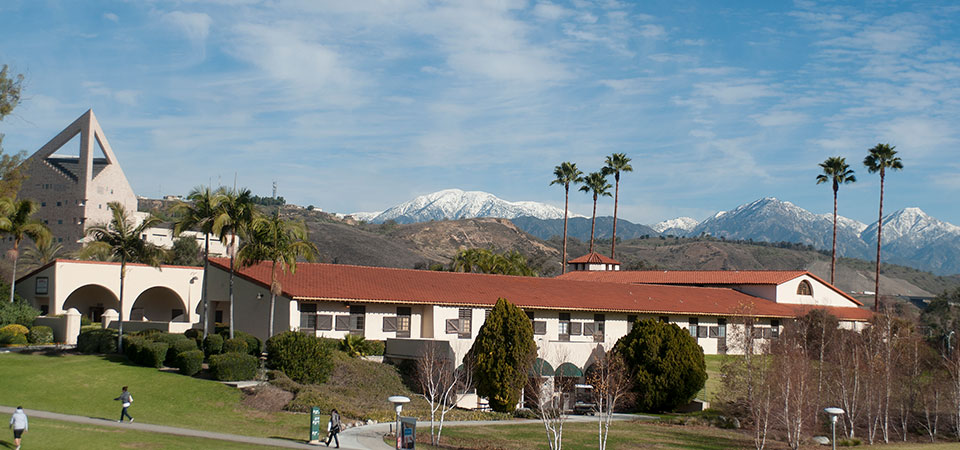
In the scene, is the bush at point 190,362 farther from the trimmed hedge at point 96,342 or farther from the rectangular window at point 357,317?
the rectangular window at point 357,317

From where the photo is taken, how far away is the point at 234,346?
136 feet

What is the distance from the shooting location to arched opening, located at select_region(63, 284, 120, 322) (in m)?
67.7

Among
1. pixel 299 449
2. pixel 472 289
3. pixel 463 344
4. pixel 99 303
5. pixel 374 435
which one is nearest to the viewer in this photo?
pixel 299 449

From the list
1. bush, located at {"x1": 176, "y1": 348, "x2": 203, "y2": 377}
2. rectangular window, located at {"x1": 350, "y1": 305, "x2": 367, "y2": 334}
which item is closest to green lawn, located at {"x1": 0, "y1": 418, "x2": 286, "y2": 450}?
bush, located at {"x1": 176, "y1": 348, "x2": 203, "y2": 377}

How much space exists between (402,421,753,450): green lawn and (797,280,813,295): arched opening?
113ft

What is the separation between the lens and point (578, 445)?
32688 millimetres

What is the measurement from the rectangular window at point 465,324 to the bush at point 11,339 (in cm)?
2451

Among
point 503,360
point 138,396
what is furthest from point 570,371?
point 138,396

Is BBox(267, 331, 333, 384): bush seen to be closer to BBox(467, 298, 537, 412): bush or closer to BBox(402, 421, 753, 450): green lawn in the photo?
BBox(467, 298, 537, 412): bush

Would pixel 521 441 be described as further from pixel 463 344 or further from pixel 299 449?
pixel 463 344

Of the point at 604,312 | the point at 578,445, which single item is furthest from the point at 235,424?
Result: the point at 604,312

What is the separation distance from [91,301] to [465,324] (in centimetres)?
3532

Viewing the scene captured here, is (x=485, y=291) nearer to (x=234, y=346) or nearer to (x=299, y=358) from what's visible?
(x=299, y=358)

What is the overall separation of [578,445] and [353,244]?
118865 millimetres
